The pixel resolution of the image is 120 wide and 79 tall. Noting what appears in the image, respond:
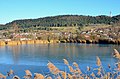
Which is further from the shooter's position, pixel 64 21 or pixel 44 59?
pixel 64 21

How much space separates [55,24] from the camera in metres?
110

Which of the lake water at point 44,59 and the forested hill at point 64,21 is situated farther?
the forested hill at point 64,21

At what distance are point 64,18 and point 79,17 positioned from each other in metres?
5.74

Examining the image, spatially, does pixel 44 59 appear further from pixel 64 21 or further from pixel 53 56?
pixel 64 21

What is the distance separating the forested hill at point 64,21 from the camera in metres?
109

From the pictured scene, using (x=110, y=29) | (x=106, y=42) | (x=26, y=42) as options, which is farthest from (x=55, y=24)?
(x=106, y=42)

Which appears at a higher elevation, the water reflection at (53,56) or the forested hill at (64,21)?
the forested hill at (64,21)

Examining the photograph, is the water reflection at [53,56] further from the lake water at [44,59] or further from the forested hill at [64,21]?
the forested hill at [64,21]

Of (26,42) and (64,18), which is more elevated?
(64,18)

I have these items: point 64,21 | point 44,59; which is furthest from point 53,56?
point 64,21

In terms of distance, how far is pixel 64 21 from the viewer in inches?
4471

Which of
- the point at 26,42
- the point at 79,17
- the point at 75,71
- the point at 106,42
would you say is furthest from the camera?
the point at 79,17

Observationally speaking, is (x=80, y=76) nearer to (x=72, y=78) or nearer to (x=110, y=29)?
(x=72, y=78)

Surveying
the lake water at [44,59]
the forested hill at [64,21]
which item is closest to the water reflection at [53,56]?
the lake water at [44,59]
